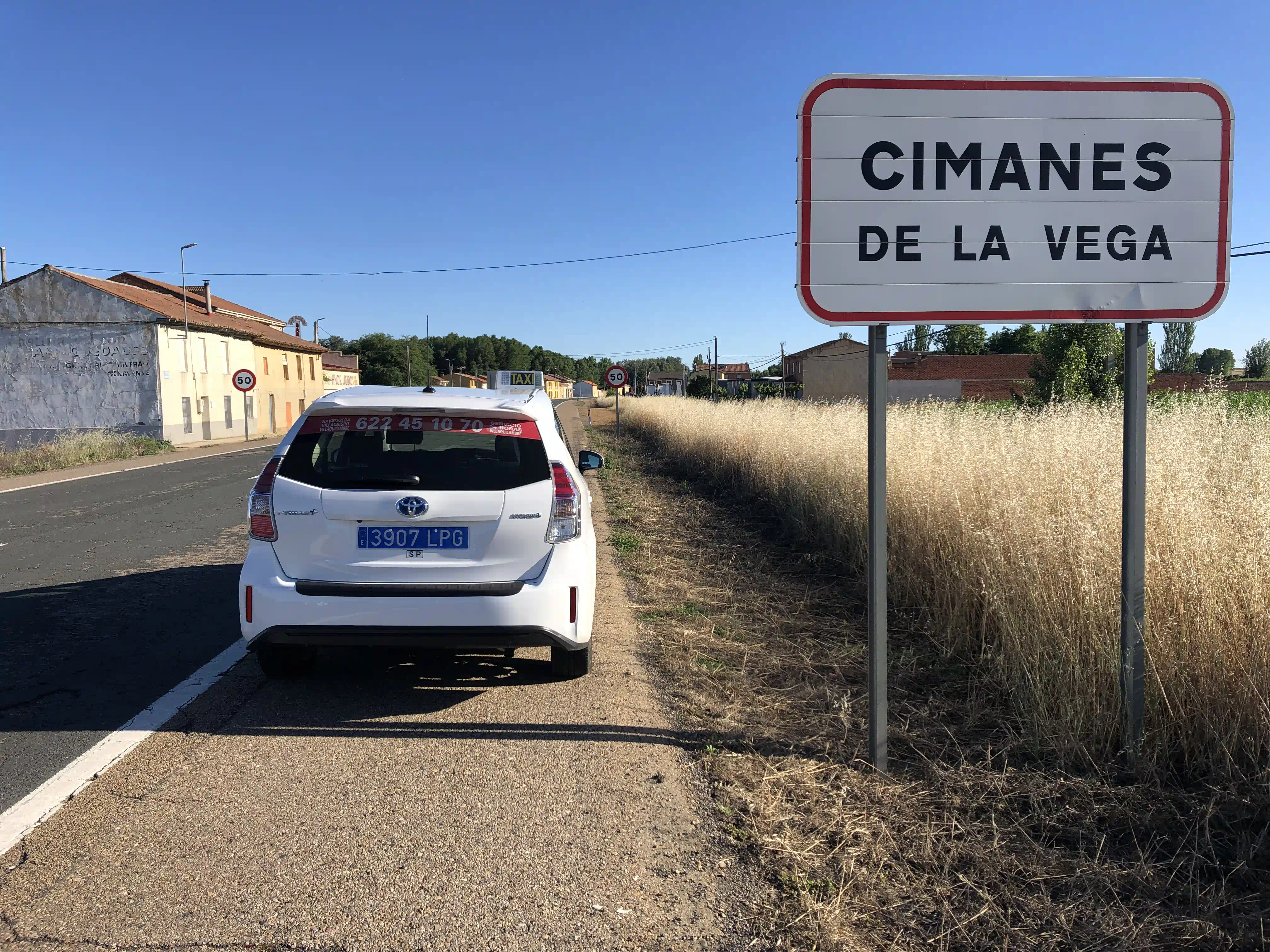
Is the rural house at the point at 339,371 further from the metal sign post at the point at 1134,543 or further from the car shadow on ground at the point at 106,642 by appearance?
the metal sign post at the point at 1134,543

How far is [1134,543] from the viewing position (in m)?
3.63

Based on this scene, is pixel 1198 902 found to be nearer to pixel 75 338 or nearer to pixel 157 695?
pixel 157 695

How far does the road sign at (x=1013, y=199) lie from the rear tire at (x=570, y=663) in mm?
2269

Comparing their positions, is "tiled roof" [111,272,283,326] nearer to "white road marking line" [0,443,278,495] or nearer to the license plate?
"white road marking line" [0,443,278,495]

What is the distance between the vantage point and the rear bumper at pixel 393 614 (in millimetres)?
4184

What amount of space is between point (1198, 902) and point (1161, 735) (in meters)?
1.02

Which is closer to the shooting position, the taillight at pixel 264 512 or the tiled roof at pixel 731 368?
the taillight at pixel 264 512

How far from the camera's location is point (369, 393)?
4668 millimetres

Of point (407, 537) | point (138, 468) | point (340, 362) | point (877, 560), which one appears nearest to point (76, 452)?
point (138, 468)

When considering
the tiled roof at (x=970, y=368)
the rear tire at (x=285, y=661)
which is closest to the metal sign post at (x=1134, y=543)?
the rear tire at (x=285, y=661)

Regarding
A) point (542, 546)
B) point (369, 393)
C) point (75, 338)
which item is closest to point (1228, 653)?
point (542, 546)

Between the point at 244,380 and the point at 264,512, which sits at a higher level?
the point at 244,380

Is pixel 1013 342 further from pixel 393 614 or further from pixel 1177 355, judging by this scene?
pixel 393 614

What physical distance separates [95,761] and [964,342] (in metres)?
80.4
